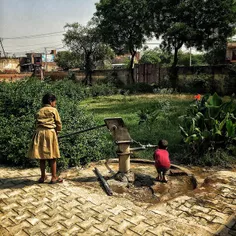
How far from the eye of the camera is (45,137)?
14.4 ft

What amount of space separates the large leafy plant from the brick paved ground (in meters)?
1.16

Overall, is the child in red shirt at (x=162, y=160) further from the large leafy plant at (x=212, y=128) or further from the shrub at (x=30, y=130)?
the shrub at (x=30, y=130)

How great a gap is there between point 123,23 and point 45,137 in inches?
809

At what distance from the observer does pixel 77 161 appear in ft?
18.4

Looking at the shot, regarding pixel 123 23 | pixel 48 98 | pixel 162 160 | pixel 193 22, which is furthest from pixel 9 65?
pixel 162 160

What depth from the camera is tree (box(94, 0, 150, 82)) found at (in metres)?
22.5

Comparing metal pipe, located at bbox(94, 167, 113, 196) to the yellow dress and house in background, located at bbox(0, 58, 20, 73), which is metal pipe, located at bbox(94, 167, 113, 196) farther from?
house in background, located at bbox(0, 58, 20, 73)

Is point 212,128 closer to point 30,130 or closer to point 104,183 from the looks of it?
point 104,183

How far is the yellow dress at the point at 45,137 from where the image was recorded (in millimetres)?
4391

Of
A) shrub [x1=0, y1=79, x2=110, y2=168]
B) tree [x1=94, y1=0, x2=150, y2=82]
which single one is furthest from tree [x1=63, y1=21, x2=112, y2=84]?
shrub [x1=0, y1=79, x2=110, y2=168]

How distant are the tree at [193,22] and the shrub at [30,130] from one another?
15227mm

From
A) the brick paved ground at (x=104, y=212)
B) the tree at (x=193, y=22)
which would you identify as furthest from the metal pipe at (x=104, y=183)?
the tree at (x=193, y=22)

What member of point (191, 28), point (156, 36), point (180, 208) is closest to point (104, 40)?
point (156, 36)

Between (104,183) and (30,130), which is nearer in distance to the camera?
(104,183)
